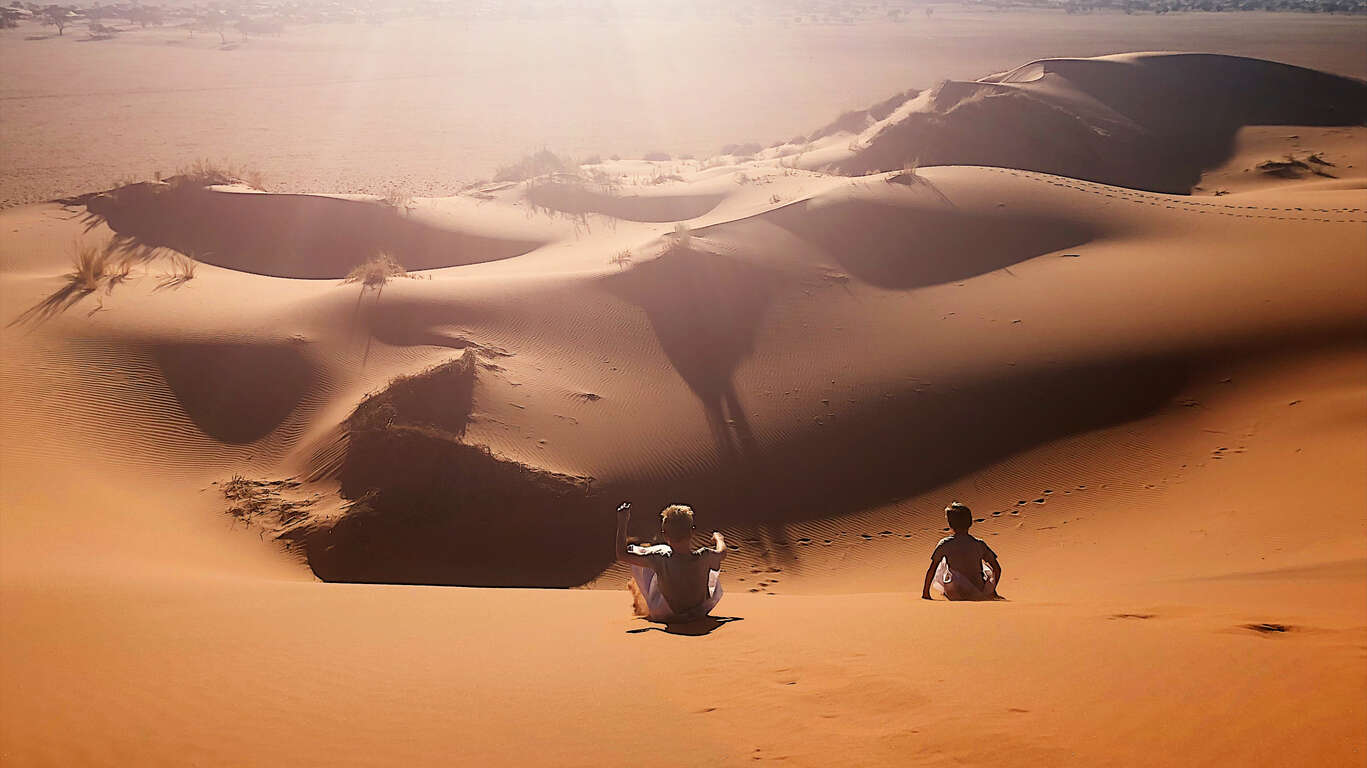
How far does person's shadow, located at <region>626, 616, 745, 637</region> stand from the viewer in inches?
203

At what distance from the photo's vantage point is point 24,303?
11953mm

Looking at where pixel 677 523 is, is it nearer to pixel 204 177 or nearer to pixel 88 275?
pixel 88 275

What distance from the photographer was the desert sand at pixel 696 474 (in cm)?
380

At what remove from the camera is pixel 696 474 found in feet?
33.2

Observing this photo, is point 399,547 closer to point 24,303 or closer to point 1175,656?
point 1175,656

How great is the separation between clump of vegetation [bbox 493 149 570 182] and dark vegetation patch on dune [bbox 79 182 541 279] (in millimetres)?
6398

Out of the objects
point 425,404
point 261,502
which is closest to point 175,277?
point 425,404

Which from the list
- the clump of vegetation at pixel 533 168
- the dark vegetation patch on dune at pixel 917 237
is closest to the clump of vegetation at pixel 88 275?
the dark vegetation patch on dune at pixel 917 237

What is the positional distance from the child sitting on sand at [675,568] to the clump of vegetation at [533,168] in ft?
74.0

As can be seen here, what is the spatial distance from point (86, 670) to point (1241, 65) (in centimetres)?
4655

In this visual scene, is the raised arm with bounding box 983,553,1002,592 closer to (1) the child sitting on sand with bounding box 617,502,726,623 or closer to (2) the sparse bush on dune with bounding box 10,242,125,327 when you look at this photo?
(1) the child sitting on sand with bounding box 617,502,726,623

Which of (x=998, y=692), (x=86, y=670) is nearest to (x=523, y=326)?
(x=86, y=670)

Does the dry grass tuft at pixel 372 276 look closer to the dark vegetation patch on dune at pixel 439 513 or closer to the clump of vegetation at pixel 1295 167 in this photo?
the dark vegetation patch on dune at pixel 439 513

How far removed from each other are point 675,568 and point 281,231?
18548mm
